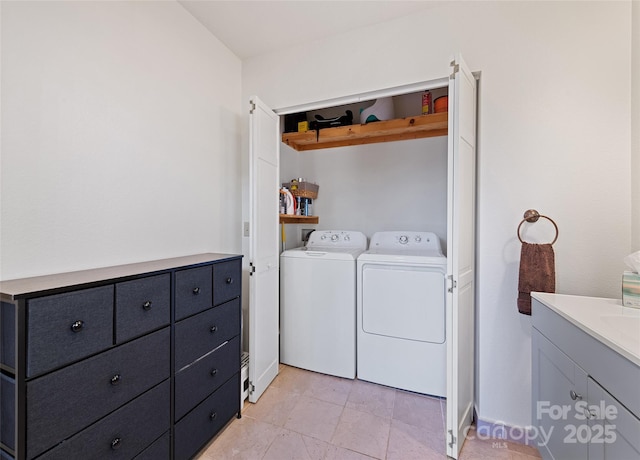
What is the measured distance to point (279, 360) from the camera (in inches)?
96.7

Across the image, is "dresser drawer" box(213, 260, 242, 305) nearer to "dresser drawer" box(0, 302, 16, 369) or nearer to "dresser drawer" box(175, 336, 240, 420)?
"dresser drawer" box(175, 336, 240, 420)

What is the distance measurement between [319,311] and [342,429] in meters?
0.84

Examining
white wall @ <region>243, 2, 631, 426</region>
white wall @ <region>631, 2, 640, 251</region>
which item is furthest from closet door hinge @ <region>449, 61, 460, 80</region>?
white wall @ <region>631, 2, 640, 251</region>

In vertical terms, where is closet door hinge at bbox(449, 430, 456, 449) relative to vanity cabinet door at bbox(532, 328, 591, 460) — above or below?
below

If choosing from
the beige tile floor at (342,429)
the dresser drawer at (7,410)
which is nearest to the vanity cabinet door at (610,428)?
the beige tile floor at (342,429)

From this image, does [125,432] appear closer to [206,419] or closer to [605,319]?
[206,419]

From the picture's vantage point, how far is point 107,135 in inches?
53.2

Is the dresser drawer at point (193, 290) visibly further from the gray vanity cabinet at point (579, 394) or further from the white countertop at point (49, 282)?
the gray vanity cabinet at point (579, 394)

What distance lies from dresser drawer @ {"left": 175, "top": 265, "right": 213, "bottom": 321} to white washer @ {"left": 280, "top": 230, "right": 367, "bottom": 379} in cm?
93

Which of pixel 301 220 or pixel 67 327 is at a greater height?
pixel 301 220

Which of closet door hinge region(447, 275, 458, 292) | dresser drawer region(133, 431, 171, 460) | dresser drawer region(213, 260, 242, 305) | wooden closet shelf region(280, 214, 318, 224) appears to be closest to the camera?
dresser drawer region(133, 431, 171, 460)

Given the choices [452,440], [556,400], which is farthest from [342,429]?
[556,400]

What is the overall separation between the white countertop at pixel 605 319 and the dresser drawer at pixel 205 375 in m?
1.74

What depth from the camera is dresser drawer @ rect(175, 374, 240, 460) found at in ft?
4.42
